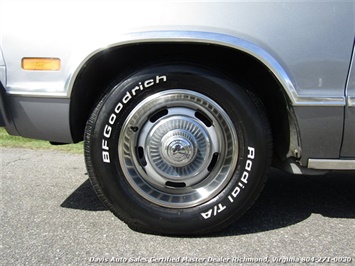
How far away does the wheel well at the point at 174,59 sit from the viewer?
2.20 m

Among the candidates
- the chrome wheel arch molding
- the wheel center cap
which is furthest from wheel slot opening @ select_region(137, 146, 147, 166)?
the chrome wheel arch molding

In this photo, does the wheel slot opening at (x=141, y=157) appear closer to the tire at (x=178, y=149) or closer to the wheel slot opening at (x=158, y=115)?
the tire at (x=178, y=149)

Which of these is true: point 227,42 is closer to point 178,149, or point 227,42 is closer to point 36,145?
point 178,149

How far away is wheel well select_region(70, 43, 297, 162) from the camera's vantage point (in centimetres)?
220

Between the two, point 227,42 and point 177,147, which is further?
point 177,147

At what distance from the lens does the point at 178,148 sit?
2.26 m

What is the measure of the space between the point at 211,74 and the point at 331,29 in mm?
697

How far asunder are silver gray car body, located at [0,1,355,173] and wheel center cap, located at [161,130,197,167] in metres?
0.56

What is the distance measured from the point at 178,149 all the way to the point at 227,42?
27.3 inches

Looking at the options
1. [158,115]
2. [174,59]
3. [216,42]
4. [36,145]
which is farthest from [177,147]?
[36,145]

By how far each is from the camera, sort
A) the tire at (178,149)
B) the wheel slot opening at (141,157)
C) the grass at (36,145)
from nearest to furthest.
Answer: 1. the tire at (178,149)
2. the wheel slot opening at (141,157)
3. the grass at (36,145)

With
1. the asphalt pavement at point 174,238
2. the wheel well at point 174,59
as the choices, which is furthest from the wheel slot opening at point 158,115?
the asphalt pavement at point 174,238

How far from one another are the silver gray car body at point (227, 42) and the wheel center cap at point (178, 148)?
559 millimetres

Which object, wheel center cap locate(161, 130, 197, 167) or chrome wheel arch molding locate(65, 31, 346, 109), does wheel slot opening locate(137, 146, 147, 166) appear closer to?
wheel center cap locate(161, 130, 197, 167)
